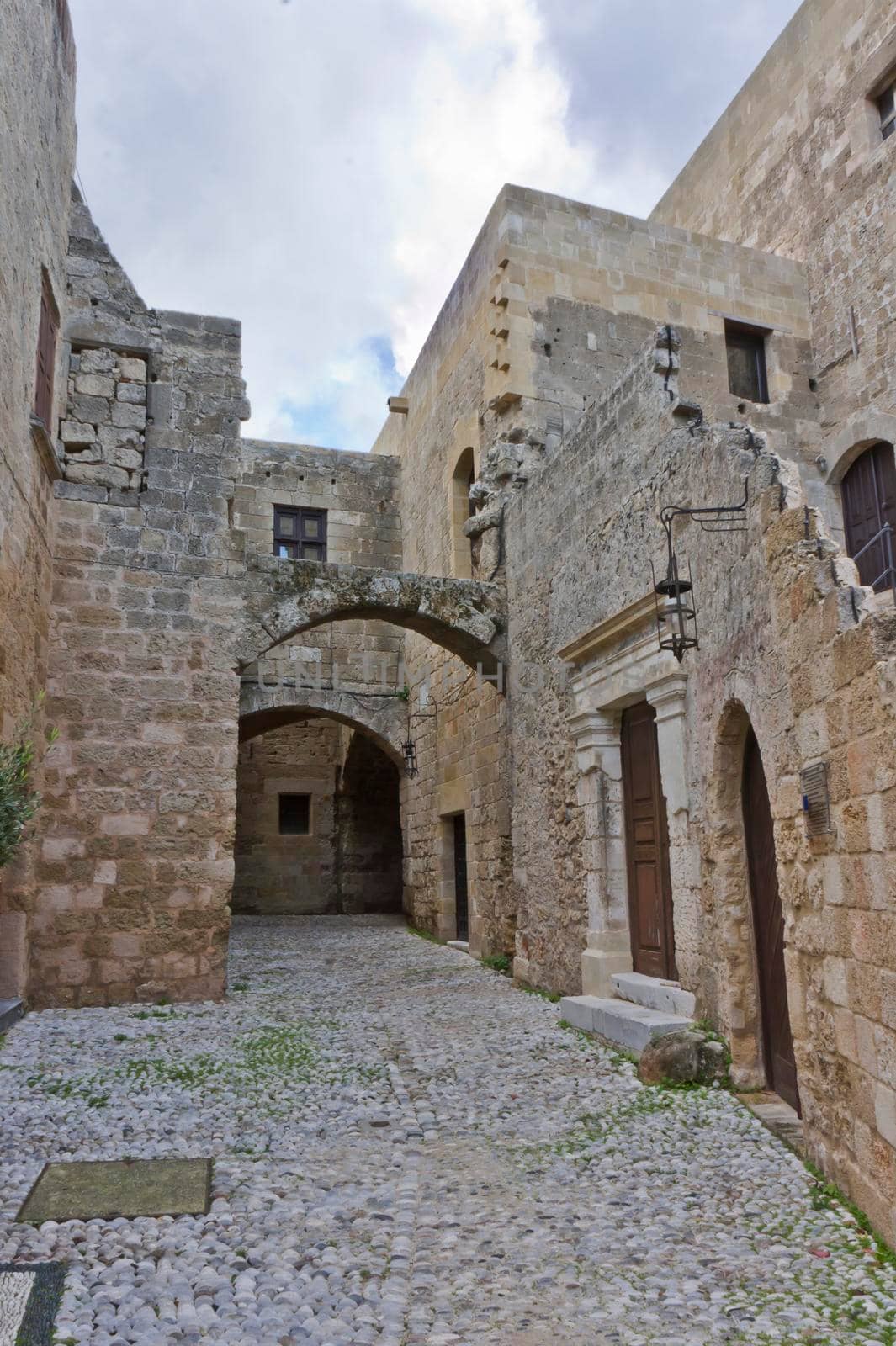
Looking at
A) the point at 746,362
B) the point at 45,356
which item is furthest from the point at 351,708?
the point at 45,356

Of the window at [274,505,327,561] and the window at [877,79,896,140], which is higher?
the window at [877,79,896,140]

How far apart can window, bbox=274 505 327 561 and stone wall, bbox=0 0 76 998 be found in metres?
5.98

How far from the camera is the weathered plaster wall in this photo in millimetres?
8742

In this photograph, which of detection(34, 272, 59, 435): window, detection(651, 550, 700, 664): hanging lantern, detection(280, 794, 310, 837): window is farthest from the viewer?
detection(280, 794, 310, 837): window

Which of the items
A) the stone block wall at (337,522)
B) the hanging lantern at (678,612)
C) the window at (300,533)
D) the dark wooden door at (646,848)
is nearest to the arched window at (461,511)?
the stone block wall at (337,522)

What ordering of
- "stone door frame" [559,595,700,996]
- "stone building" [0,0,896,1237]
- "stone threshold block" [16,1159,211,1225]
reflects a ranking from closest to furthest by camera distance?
"stone threshold block" [16,1159,211,1225]
"stone building" [0,0,896,1237]
"stone door frame" [559,595,700,996]

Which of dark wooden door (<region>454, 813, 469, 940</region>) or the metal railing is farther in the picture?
dark wooden door (<region>454, 813, 469, 940</region>)

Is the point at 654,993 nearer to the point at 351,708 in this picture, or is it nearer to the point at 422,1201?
the point at 422,1201

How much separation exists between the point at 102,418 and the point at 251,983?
447 cm

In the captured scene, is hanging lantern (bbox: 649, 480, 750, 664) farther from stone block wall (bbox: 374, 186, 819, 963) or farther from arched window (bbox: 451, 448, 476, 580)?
arched window (bbox: 451, 448, 476, 580)

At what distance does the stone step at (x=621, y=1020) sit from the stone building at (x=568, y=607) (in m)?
0.04

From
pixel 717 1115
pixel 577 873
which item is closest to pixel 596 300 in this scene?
pixel 577 873

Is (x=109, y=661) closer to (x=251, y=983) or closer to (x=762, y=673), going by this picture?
(x=251, y=983)

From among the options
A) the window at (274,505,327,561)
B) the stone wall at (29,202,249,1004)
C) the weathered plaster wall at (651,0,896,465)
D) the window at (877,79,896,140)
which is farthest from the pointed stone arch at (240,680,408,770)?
the window at (877,79,896,140)
